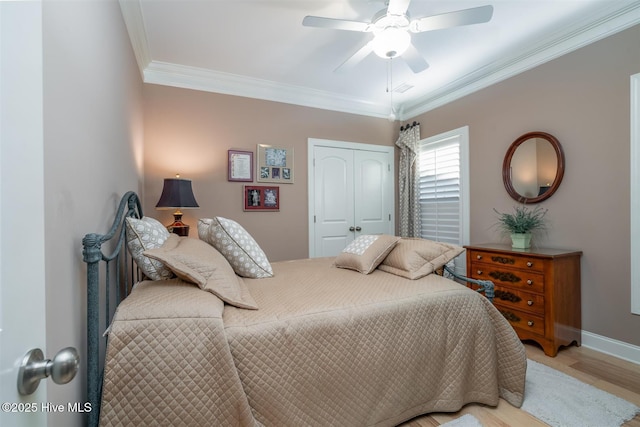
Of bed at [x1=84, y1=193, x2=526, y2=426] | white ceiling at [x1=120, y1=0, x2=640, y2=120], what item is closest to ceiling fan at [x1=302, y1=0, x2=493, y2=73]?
white ceiling at [x1=120, y1=0, x2=640, y2=120]

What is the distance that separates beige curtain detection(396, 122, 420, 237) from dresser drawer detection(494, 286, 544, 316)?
1446 mm

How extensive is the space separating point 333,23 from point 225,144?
1.92 metres

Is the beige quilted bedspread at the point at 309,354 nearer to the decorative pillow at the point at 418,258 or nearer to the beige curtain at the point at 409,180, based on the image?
the decorative pillow at the point at 418,258

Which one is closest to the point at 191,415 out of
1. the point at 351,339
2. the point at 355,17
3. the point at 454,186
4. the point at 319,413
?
the point at 319,413

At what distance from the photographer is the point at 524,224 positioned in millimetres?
2646

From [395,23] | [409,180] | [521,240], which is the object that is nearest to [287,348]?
[395,23]

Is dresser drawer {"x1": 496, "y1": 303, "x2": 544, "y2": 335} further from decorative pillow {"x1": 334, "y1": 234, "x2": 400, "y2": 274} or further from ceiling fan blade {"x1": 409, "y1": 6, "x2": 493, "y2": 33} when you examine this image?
ceiling fan blade {"x1": 409, "y1": 6, "x2": 493, "y2": 33}

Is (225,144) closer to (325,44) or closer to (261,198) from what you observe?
(261,198)

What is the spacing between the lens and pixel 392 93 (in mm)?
3805

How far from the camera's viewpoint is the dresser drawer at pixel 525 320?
2.33 meters

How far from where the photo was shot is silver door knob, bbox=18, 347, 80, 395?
1.42 ft

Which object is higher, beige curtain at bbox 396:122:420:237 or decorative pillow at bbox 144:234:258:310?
beige curtain at bbox 396:122:420:237

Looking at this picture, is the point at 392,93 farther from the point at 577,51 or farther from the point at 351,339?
the point at 351,339

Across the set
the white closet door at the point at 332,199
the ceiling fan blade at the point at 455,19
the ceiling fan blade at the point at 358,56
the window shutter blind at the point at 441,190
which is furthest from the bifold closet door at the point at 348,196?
the ceiling fan blade at the point at 455,19
